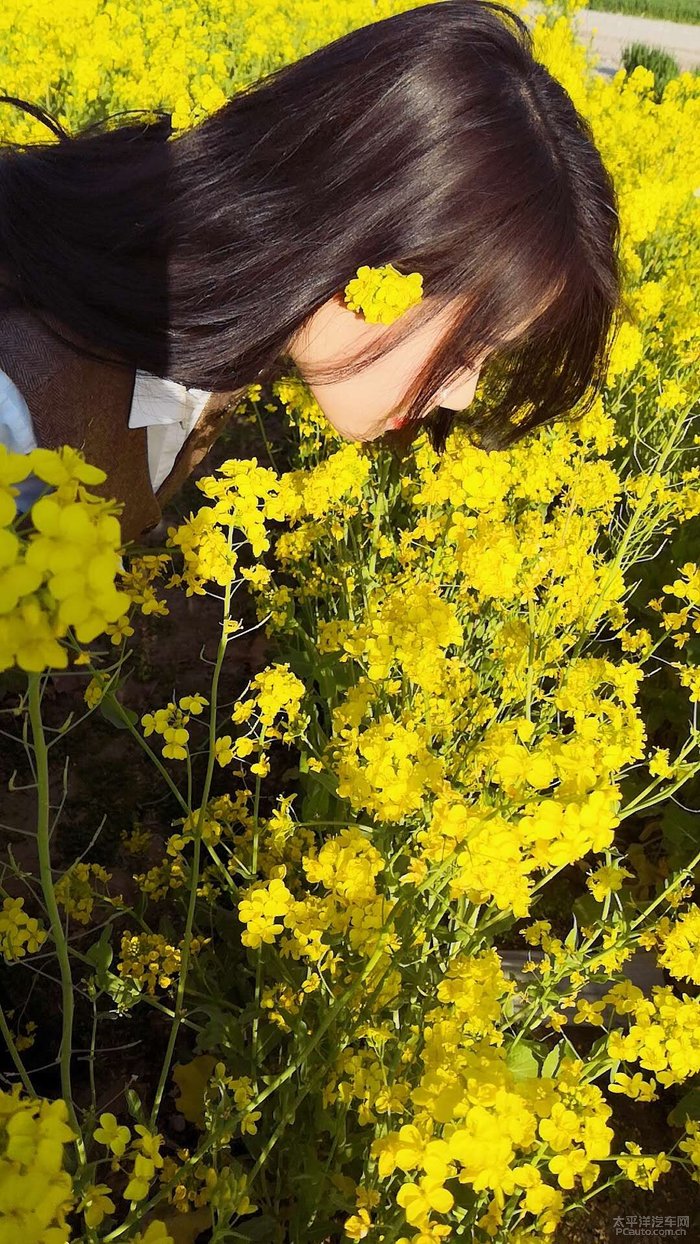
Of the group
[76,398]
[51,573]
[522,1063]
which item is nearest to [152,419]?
[76,398]

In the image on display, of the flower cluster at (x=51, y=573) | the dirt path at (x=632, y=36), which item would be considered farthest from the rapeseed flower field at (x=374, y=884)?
the dirt path at (x=632, y=36)

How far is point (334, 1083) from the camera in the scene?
50.4 inches

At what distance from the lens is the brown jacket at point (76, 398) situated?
129 centimetres

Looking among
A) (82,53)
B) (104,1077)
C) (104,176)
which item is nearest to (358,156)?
(104,176)

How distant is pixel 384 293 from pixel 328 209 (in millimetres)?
261

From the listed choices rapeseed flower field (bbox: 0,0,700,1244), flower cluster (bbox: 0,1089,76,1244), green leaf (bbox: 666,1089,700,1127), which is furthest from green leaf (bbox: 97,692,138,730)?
green leaf (bbox: 666,1089,700,1127)

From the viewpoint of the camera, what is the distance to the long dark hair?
124 centimetres

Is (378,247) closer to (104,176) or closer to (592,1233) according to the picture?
(104,176)

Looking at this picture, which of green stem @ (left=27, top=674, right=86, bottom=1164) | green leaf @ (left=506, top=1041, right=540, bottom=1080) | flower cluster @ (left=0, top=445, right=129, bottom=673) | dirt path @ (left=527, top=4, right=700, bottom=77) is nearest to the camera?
flower cluster @ (left=0, top=445, right=129, bottom=673)

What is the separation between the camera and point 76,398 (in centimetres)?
135

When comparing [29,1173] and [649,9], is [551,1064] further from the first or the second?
[649,9]

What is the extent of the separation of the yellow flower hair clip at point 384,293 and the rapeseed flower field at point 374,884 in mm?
274

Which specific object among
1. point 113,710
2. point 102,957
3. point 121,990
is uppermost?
point 113,710

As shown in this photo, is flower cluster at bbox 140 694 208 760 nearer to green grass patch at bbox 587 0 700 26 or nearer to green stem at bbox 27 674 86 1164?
green stem at bbox 27 674 86 1164
